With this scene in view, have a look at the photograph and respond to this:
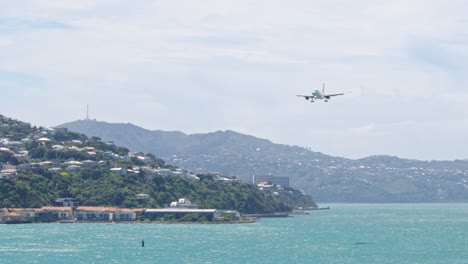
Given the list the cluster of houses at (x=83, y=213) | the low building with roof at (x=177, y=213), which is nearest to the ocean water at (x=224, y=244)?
the cluster of houses at (x=83, y=213)

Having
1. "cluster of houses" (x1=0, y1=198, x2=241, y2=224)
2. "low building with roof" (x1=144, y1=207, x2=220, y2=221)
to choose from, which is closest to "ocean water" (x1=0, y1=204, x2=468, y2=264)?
"cluster of houses" (x1=0, y1=198, x2=241, y2=224)

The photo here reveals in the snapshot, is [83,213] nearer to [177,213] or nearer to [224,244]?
[177,213]

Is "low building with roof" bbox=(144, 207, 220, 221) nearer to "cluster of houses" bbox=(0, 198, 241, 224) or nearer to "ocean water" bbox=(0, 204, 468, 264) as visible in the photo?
"cluster of houses" bbox=(0, 198, 241, 224)

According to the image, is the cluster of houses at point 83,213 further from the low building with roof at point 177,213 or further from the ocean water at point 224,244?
the ocean water at point 224,244

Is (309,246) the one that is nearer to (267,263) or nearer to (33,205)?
(267,263)

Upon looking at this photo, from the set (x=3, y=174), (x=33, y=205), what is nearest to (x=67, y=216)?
(x=33, y=205)
